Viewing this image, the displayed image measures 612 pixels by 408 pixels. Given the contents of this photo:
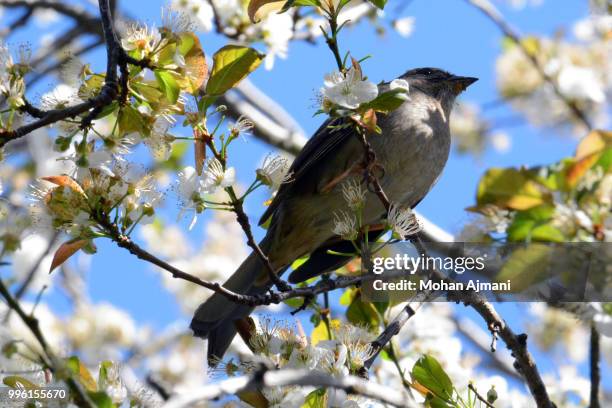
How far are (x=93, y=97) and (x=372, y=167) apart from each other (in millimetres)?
1223

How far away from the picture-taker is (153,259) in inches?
121

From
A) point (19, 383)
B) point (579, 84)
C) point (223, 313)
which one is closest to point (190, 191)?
point (19, 383)

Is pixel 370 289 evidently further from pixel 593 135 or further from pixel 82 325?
pixel 82 325

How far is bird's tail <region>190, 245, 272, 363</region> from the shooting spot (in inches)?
173

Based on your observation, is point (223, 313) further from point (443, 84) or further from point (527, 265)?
point (443, 84)

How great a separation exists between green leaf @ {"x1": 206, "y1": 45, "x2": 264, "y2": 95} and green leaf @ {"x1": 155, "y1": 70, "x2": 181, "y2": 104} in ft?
0.57

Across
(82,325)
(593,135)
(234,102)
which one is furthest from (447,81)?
(82,325)

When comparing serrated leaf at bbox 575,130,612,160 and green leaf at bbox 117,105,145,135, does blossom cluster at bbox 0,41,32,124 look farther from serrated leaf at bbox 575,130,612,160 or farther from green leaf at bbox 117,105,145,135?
serrated leaf at bbox 575,130,612,160

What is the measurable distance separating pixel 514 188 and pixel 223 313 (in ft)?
5.44

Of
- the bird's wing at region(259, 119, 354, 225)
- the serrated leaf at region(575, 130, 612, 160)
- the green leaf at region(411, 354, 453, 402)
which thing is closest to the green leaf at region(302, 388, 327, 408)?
the green leaf at region(411, 354, 453, 402)

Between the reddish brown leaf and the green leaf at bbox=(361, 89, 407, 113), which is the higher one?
the green leaf at bbox=(361, 89, 407, 113)

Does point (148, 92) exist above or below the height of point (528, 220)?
above

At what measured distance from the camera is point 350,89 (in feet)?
10.1

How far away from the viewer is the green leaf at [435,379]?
3451 millimetres
